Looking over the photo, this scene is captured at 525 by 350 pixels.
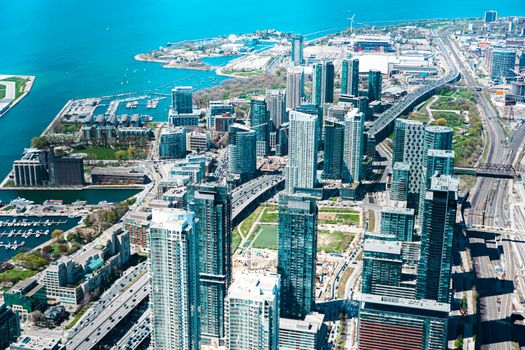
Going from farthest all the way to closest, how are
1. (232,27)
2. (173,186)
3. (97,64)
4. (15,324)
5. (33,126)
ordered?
→ (232,27) → (97,64) → (33,126) → (173,186) → (15,324)

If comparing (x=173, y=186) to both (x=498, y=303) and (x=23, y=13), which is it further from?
(x=23, y=13)

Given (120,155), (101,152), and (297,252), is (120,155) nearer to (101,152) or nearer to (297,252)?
(101,152)

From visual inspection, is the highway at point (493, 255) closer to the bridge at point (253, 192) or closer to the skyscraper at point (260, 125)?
the bridge at point (253, 192)

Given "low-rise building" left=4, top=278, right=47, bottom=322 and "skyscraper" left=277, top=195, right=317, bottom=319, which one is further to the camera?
"low-rise building" left=4, top=278, right=47, bottom=322

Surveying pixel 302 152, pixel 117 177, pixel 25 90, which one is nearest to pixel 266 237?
pixel 302 152

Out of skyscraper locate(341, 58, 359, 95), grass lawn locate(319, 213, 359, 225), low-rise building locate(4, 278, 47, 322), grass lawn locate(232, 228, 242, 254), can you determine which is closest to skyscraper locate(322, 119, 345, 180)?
grass lawn locate(319, 213, 359, 225)

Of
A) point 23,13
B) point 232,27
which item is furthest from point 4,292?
point 23,13

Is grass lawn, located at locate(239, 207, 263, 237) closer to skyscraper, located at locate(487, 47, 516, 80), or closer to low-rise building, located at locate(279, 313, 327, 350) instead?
low-rise building, located at locate(279, 313, 327, 350)
